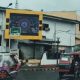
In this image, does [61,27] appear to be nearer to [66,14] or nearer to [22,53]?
[22,53]

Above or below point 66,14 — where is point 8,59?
below

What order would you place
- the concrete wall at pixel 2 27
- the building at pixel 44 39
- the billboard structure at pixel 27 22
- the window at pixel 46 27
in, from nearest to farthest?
the concrete wall at pixel 2 27 → the billboard structure at pixel 27 22 → the building at pixel 44 39 → the window at pixel 46 27

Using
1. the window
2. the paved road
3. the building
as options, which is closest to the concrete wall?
the building

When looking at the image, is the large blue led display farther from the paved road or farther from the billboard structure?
the paved road

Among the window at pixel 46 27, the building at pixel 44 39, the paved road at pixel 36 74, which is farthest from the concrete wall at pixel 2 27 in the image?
the paved road at pixel 36 74

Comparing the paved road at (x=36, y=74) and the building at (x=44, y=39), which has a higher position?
the building at (x=44, y=39)

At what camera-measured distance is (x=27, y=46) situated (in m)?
49.9

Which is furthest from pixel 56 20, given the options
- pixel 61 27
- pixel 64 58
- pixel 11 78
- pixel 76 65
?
pixel 11 78

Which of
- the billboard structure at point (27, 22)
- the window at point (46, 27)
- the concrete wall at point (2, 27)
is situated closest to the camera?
the concrete wall at point (2, 27)

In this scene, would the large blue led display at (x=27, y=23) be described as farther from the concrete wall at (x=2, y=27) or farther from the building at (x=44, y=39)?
the concrete wall at (x=2, y=27)

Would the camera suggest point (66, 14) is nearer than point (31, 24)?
No

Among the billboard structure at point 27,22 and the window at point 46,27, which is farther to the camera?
the window at point 46,27

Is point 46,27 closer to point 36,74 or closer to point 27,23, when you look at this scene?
point 27,23

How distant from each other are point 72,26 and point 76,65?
30.9 meters
